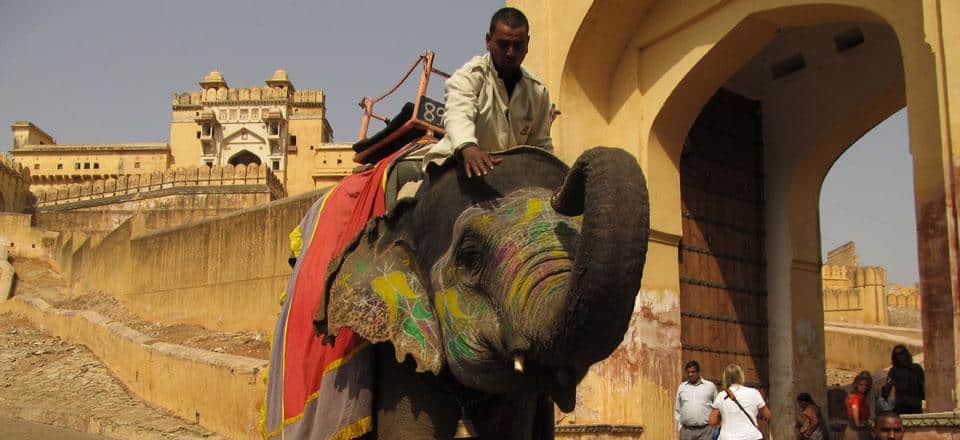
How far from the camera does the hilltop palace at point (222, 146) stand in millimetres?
66375

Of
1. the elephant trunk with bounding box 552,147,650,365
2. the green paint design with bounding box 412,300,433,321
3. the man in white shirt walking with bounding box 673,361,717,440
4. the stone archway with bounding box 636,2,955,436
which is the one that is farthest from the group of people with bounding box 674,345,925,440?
the elephant trunk with bounding box 552,147,650,365

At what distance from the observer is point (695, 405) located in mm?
8570

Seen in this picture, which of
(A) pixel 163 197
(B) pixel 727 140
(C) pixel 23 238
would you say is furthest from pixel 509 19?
(A) pixel 163 197

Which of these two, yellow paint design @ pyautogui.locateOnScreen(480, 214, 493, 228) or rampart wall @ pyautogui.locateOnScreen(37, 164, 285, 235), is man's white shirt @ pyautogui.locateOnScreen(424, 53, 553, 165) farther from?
rampart wall @ pyautogui.locateOnScreen(37, 164, 285, 235)

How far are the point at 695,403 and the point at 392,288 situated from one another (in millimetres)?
5329

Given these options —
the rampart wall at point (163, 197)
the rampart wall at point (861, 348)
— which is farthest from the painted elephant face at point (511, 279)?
the rampart wall at point (163, 197)

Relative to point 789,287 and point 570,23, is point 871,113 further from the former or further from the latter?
point 570,23

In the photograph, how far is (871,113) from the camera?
12289 mm

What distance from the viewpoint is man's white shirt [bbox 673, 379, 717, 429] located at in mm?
8539

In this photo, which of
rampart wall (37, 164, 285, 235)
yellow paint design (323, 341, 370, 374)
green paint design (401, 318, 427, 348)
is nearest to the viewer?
green paint design (401, 318, 427, 348)

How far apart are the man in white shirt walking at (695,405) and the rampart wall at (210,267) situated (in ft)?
20.9

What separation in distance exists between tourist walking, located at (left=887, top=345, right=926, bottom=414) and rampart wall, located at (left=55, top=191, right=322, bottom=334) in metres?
7.56

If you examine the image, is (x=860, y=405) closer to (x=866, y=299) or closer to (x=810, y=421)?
(x=810, y=421)

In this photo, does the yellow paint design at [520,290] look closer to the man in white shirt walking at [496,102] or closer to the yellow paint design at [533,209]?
the yellow paint design at [533,209]
